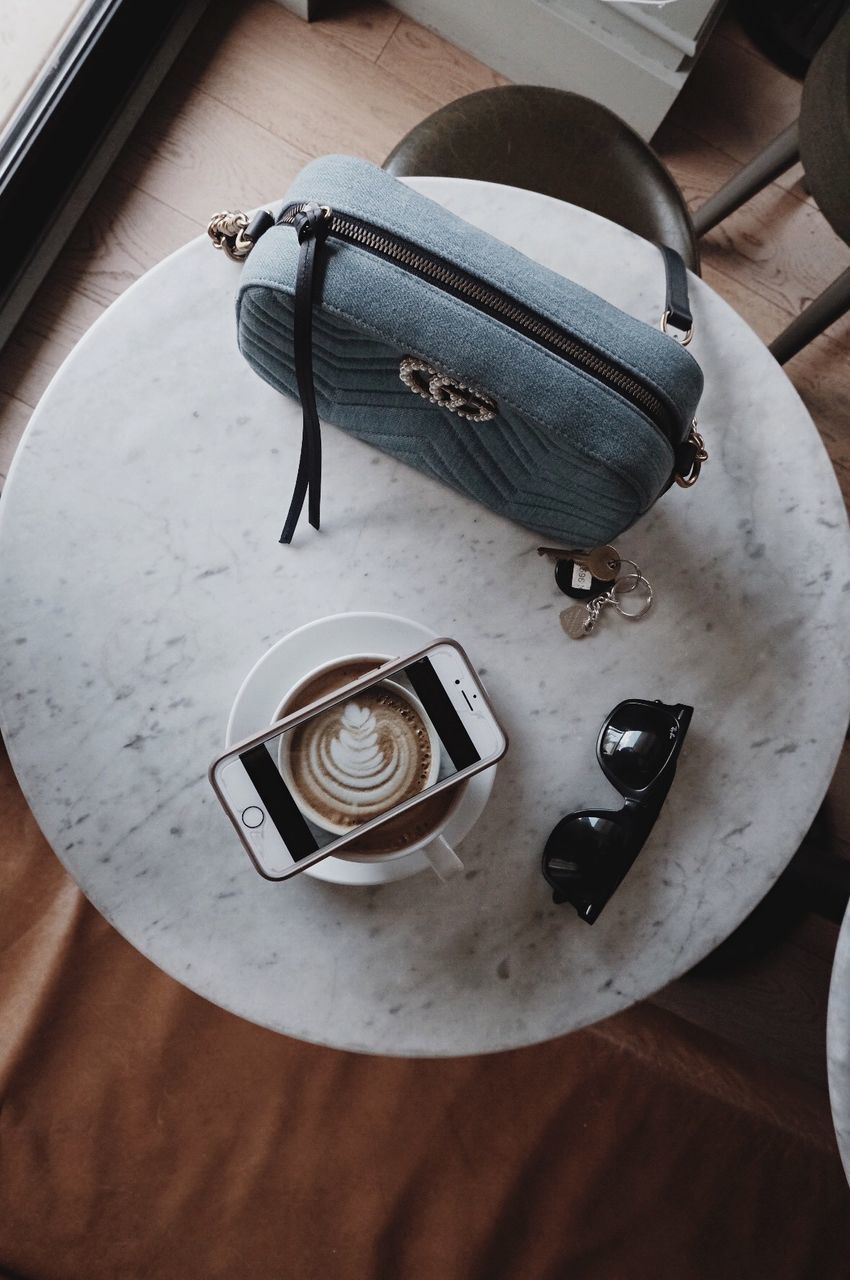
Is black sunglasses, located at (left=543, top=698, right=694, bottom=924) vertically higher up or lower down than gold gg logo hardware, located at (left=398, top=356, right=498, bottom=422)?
lower down

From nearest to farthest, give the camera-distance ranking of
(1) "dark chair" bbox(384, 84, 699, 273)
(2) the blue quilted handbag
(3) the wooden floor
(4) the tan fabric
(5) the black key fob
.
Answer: (2) the blue quilted handbag, (5) the black key fob, (4) the tan fabric, (1) "dark chair" bbox(384, 84, 699, 273), (3) the wooden floor

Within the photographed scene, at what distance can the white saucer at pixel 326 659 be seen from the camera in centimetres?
76

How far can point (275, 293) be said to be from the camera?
71cm

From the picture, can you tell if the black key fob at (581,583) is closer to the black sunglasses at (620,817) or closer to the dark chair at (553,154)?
the black sunglasses at (620,817)

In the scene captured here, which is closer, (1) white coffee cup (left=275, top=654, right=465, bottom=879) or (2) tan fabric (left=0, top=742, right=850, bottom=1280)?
(1) white coffee cup (left=275, top=654, right=465, bottom=879)

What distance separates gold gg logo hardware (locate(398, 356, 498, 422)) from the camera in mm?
710

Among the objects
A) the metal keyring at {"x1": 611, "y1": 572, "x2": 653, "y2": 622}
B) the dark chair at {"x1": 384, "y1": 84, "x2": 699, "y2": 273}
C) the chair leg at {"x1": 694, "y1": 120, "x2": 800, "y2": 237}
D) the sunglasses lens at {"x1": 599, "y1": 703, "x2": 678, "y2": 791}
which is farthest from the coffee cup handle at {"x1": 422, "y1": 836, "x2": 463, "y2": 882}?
the chair leg at {"x1": 694, "y1": 120, "x2": 800, "y2": 237}

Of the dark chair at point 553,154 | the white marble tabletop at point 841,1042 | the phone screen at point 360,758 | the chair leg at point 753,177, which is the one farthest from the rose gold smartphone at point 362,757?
the chair leg at point 753,177

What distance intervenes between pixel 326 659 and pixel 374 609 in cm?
7

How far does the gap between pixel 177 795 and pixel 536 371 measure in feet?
1.51

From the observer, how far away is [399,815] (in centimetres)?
71

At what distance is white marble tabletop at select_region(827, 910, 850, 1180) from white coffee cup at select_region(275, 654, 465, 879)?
0.32 m

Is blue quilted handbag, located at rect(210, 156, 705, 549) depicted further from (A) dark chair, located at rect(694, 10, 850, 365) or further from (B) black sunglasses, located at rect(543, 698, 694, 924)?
(A) dark chair, located at rect(694, 10, 850, 365)

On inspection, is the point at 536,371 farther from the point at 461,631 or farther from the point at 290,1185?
the point at 290,1185
